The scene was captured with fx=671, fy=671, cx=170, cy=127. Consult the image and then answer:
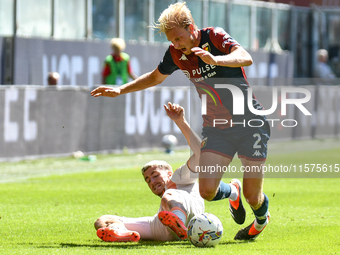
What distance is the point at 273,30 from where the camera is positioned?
23.9m

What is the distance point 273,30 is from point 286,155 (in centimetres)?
984

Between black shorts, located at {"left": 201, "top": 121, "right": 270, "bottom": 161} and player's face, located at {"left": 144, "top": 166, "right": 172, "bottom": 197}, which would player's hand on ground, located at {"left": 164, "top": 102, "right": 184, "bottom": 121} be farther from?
player's face, located at {"left": 144, "top": 166, "right": 172, "bottom": 197}

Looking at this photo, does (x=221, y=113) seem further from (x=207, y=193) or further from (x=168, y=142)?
(x=168, y=142)

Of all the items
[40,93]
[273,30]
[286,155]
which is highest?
[273,30]

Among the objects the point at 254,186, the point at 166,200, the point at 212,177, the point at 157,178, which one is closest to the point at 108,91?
the point at 157,178

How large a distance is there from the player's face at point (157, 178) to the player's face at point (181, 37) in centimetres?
125

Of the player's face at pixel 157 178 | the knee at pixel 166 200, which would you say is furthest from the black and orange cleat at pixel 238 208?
the knee at pixel 166 200

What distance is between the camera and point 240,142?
19.9 ft

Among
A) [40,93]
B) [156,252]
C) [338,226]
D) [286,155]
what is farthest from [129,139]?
[156,252]

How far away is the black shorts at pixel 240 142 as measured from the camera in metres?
5.98

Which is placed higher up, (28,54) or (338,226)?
(28,54)

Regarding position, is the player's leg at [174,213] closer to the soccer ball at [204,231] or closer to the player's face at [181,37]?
the soccer ball at [204,231]

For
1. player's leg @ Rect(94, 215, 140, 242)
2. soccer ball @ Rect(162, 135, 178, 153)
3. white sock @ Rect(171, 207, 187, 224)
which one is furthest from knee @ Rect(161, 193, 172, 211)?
soccer ball @ Rect(162, 135, 178, 153)

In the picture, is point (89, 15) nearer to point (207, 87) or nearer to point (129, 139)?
point (129, 139)
